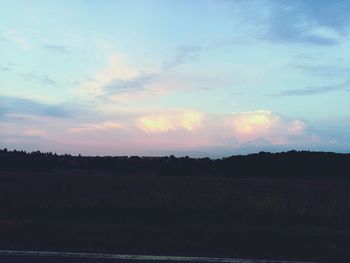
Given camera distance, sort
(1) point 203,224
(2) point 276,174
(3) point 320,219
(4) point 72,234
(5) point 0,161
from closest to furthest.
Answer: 1. (4) point 72,234
2. (1) point 203,224
3. (3) point 320,219
4. (2) point 276,174
5. (5) point 0,161

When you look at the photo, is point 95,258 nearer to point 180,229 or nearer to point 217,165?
point 180,229

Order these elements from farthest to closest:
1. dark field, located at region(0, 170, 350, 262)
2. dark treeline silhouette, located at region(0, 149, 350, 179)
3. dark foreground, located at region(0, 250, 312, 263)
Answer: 1. dark treeline silhouette, located at region(0, 149, 350, 179)
2. dark field, located at region(0, 170, 350, 262)
3. dark foreground, located at region(0, 250, 312, 263)

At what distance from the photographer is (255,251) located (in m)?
8.75

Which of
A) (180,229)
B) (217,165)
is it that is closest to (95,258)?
(180,229)

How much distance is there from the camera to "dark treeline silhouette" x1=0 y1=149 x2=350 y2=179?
2414 inches

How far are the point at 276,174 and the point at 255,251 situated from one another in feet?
178

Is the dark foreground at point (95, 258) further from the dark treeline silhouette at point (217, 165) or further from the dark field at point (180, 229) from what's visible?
the dark treeline silhouette at point (217, 165)

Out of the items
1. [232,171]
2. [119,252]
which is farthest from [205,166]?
[119,252]

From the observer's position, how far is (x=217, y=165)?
2699 inches

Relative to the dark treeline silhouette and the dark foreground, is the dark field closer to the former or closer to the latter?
the dark foreground

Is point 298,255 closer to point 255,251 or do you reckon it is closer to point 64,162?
point 255,251

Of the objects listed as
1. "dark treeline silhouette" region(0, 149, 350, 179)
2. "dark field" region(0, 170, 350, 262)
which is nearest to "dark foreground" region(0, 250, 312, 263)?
"dark field" region(0, 170, 350, 262)

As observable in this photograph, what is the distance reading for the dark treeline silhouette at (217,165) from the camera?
61312 millimetres

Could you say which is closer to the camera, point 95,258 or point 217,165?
point 95,258
